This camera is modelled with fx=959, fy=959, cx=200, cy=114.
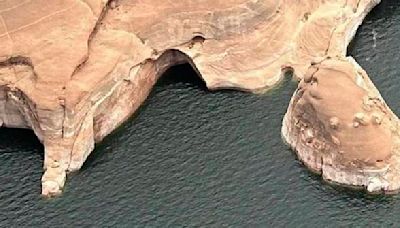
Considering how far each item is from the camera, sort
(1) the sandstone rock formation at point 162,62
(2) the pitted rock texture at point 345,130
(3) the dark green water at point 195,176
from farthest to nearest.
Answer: (1) the sandstone rock formation at point 162,62, (2) the pitted rock texture at point 345,130, (3) the dark green water at point 195,176

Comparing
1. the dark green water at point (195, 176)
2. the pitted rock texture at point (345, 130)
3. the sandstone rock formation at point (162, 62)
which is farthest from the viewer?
the sandstone rock formation at point (162, 62)

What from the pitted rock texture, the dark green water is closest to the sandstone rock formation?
the pitted rock texture

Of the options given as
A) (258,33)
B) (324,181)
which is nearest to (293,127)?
(324,181)

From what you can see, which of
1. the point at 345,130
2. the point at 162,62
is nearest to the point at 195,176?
A: the point at 345,130

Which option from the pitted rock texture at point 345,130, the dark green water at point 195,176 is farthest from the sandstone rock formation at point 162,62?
the dark green water at point 195,176

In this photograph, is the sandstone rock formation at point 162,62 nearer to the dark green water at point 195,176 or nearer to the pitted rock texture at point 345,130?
the pitted rock texture at point 345,130

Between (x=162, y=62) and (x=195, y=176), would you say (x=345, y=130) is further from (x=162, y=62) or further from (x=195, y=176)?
(x=162, y=62)
